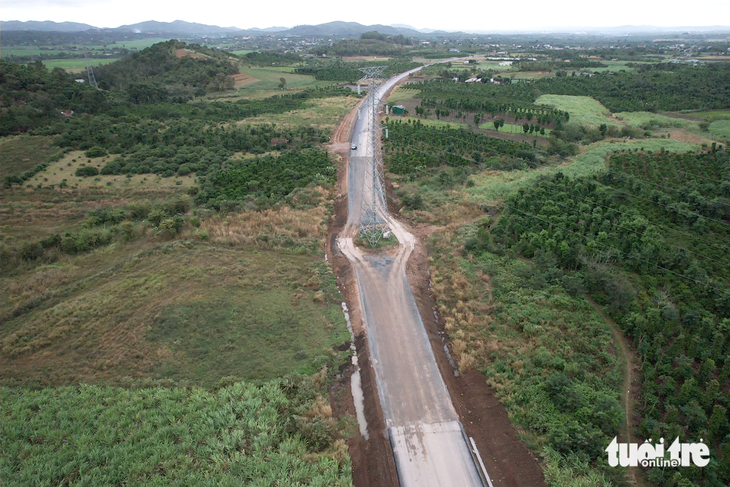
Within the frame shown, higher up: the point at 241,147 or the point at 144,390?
the point at 241,147

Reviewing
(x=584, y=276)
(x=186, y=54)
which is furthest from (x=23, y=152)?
(x=186, y=54)

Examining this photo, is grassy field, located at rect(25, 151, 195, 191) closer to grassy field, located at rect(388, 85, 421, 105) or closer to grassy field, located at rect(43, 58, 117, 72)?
grassy field, located at rect(388, 85, 421, 105)

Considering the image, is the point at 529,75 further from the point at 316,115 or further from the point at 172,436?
the point at 172,436

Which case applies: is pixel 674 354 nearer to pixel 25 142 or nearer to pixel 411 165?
pixel 411 165

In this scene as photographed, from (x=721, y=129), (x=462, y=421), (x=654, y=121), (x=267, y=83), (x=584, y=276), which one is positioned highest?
(x=267, y=83)

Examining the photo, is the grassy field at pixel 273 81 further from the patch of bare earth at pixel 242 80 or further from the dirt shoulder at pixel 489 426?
the dirt shoulder at pixel 489 426

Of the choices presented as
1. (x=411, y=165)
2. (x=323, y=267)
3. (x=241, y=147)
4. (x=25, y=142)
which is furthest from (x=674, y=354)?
(x=25, y=142)
